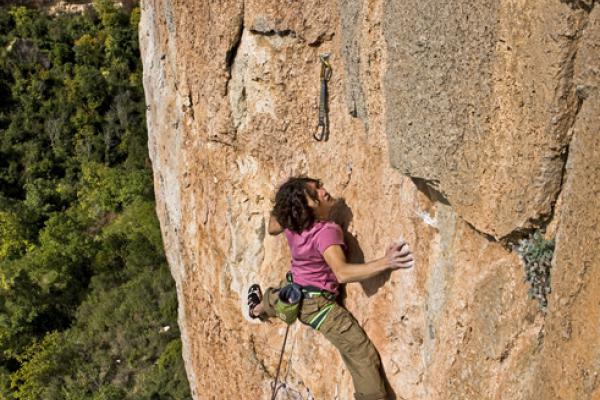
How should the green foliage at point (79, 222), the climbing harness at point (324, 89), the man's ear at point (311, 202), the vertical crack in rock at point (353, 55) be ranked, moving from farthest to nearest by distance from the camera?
1. the green foliage at point (79, 222)
2. the climbing harness at point (324, 89)
3. the man's ear at point (311, 202)
4. the vertical crack in rock at point (353, 55)

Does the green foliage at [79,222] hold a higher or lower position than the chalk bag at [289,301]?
lower

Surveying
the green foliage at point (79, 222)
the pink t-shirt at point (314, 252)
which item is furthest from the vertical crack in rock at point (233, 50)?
the green foliage at point (79, 222)

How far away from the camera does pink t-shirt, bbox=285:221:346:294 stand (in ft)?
12.2

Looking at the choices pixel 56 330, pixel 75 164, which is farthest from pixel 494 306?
pixel 75 164

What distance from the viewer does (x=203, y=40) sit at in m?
5.19

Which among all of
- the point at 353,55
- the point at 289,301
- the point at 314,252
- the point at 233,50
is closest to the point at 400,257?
the point at 314,252

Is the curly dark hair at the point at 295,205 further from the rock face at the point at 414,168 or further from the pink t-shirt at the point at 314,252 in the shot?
the rock face at the point at 414,168

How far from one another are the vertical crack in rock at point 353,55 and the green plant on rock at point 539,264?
4.64ft

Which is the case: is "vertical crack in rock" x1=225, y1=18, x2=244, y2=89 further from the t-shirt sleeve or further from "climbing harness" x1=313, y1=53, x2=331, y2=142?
the t-shirt sleeve

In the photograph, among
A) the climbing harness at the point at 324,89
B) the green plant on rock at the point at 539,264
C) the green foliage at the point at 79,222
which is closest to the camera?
the green plant on rock at the point at 539,264

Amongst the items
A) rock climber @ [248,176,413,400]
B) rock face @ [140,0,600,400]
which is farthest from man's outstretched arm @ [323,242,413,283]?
rock face @ [140,0,600,400]

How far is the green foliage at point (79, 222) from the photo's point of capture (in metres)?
15.0

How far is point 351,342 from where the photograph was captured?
3.99 m

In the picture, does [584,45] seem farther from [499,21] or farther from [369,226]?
[369,226]
